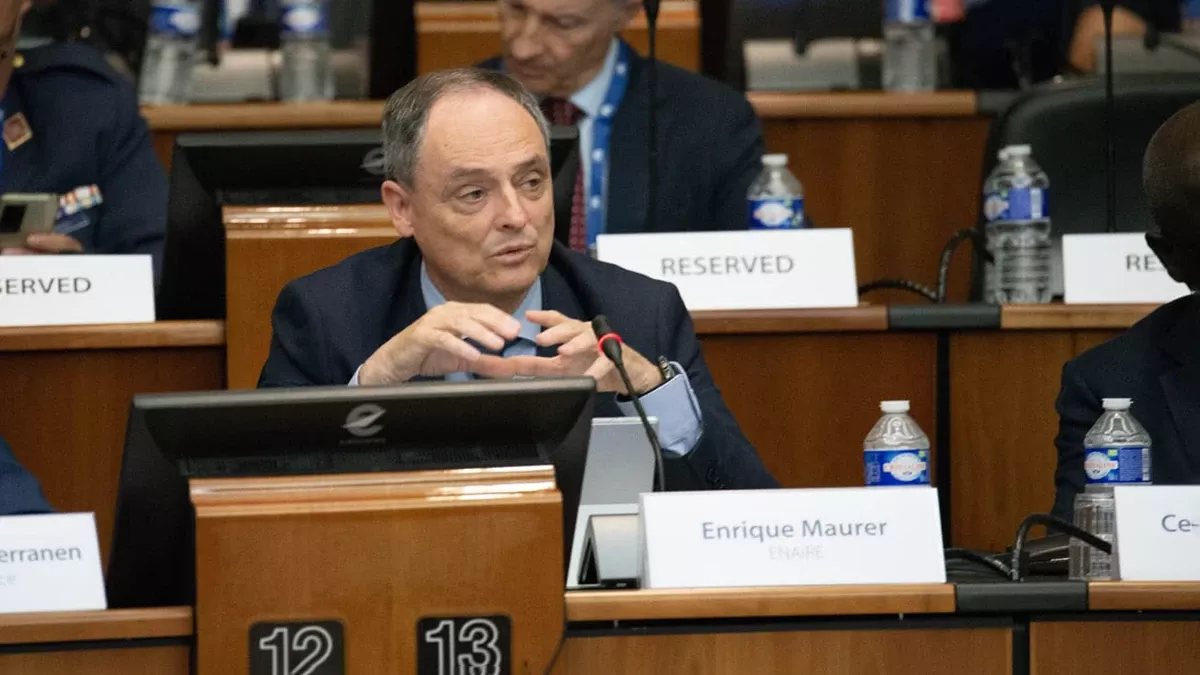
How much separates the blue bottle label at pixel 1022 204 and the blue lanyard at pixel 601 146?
2.50 ft

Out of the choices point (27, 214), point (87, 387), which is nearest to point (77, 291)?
point (87, 387)

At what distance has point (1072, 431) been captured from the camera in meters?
2.63

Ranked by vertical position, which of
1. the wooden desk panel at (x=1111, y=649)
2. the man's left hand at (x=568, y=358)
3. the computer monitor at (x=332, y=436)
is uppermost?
the man's left hand at (x=568, y=358)

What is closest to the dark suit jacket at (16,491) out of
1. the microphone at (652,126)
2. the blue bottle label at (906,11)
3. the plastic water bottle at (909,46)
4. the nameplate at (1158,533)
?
the nameplate at (1158,533)

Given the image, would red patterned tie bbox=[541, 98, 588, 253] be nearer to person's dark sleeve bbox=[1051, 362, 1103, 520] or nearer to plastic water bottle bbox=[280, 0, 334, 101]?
plastic water bottle bbox=[280, 0, 334, 101]

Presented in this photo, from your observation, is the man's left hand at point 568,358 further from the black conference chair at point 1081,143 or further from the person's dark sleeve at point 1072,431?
the black conference chair at point 1081,143

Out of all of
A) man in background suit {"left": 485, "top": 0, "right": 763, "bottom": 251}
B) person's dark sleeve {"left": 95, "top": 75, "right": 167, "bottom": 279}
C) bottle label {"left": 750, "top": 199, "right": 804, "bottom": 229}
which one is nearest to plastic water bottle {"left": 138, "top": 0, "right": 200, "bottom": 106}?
person's dark sleeve {"left": 95, "top": 75, "right": 167, "bottom": 279}

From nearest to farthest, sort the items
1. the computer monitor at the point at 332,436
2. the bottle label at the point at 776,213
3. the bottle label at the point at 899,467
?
the computer monitor at the point at 332,436, the bottle label at the point at 899,467, the bottle label at the point at 776,213

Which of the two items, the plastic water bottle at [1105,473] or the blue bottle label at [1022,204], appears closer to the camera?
the plastic water bottle at [1105,473]

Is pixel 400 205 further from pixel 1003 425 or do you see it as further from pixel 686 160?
pixel 686 160

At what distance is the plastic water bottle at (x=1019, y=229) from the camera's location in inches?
132

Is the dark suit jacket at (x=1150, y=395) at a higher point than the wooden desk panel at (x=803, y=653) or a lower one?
higher

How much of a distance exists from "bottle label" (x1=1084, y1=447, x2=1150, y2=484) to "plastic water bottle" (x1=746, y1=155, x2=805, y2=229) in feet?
3.44

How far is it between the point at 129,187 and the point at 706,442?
1.53m
